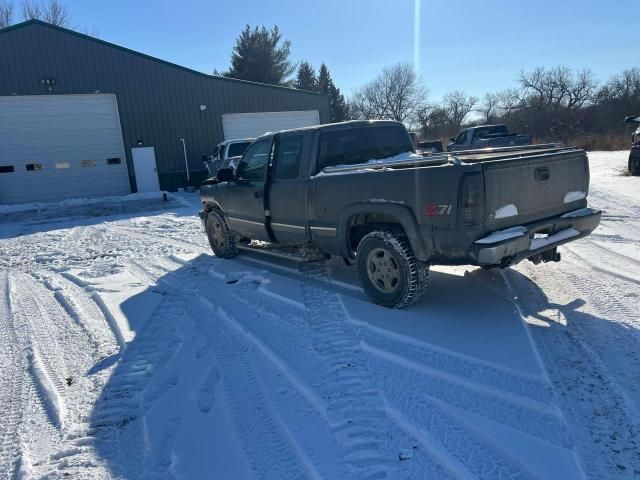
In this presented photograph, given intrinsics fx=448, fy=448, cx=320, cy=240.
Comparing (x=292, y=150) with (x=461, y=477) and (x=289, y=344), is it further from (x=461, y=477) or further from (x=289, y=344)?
(x=461, y=477)

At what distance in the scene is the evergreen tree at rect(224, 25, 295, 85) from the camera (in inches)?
1567

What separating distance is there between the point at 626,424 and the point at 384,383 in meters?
1.46

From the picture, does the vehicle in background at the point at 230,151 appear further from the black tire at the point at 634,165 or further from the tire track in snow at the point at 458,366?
the tire track in snow at the point at 458,366

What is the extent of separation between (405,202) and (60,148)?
1939cm

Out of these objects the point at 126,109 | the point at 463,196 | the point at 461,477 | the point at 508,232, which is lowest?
Answer: the point at 461,477

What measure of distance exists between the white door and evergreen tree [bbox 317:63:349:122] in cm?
3722

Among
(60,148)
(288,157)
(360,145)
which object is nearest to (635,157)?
(360,145)

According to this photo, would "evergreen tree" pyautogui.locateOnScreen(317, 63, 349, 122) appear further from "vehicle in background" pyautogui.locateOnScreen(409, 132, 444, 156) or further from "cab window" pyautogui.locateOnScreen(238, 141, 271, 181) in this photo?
"cab window" pyautogui.locateOnScreen(238, 141, 271, 181)

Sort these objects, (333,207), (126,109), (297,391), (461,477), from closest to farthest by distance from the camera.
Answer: (461,477) < (297,391) < (333,207) < (126,109)

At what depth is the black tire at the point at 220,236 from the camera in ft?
24.0

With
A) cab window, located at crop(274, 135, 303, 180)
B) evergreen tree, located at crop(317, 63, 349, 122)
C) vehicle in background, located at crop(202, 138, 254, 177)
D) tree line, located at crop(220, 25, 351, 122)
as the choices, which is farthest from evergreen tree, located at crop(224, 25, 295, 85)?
cab window, located at crop(274, 135, 303, 180)

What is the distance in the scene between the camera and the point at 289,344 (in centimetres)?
396

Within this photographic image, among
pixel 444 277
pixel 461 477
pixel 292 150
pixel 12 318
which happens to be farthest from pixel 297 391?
pixel 12 318

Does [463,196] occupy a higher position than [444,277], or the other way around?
[463,196]
